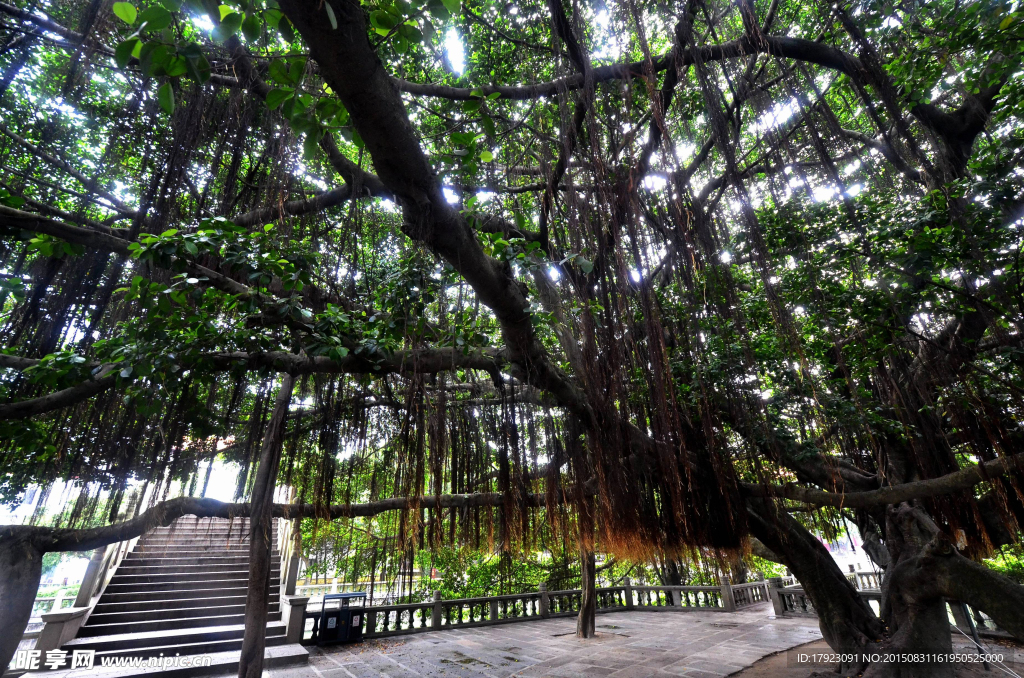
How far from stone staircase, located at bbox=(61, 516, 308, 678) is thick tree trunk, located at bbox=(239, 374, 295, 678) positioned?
0.85 meters

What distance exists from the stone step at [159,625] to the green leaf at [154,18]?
709 centimetres

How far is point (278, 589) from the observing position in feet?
23.8

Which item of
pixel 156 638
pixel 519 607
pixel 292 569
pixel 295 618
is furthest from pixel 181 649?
pixel 519 607

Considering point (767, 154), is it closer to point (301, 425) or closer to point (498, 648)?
point (301, 425)

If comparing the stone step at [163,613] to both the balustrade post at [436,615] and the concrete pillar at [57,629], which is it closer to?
the concrete pillar at [57,629]

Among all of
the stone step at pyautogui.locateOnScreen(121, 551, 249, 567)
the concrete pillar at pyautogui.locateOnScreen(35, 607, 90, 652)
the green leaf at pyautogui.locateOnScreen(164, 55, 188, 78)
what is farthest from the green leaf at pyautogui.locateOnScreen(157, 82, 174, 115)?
the stone step at pyautogui.locateOnScreen(121, 551, 249, 567)

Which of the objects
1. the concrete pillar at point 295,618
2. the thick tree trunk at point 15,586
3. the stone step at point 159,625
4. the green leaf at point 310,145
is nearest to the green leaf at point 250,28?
the green leaf at point 310,145

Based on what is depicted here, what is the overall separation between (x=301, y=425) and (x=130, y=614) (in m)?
3.97

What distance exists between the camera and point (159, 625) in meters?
5.75

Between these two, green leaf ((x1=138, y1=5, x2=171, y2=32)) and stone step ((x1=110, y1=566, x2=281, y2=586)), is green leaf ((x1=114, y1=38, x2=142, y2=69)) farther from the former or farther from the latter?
stone step ((x1=110, y1=566, x2=281, y2=586))

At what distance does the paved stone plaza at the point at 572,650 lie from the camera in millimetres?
4750

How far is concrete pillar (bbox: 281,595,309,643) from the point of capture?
5.88 meters

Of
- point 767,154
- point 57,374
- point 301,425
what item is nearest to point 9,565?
point 57,374

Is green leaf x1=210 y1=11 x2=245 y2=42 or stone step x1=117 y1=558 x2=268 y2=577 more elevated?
green leaf x1=210 y1=11 x2=245 y2=42
